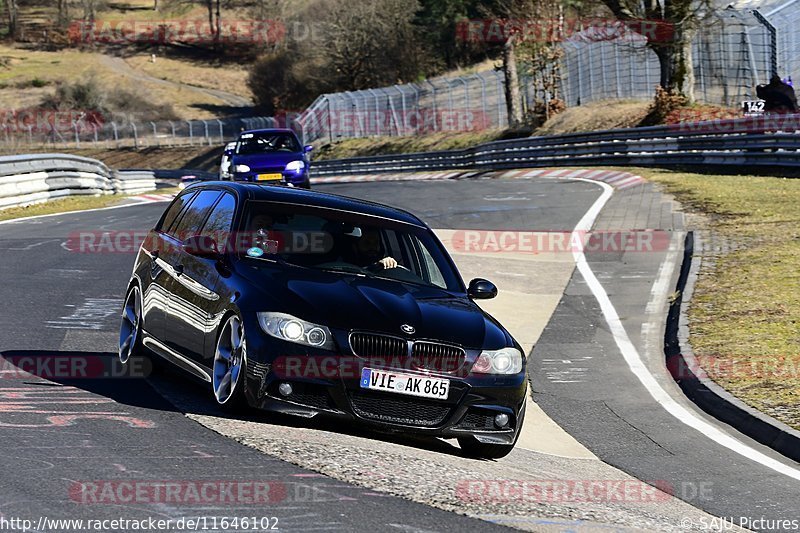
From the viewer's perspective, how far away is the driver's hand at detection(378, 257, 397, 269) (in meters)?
8.71

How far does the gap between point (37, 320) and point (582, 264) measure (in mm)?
8797

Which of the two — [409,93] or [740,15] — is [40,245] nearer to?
[740,15]

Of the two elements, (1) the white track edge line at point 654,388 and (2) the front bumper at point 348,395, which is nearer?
(2) the front bumper at point 348,395

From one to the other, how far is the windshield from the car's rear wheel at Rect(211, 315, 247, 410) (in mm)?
806

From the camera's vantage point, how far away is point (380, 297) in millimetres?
7918

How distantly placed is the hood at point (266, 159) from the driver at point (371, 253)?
17.8m

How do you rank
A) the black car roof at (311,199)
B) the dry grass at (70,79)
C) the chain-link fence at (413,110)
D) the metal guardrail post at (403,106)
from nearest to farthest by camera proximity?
the black car roof at (311,199)
the chain-link fence at (413,110)
the metal guardrail post at (403,106)
the dry grass at (70,79)

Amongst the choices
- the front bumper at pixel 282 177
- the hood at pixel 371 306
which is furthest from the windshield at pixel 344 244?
the front bumper at pixel 282 177

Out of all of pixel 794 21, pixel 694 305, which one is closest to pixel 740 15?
pixel 794 21

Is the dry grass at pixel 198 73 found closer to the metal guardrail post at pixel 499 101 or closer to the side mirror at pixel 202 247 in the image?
the metal guardrail post at pixel 499 101

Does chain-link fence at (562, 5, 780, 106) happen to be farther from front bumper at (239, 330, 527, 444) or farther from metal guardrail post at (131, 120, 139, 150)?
metal guardrail post at (131, 120, 139, 150)

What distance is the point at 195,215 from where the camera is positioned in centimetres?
945

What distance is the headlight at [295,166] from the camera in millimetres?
26422

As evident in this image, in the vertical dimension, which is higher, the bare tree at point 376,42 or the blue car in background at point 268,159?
the bare tree at point 376,42
